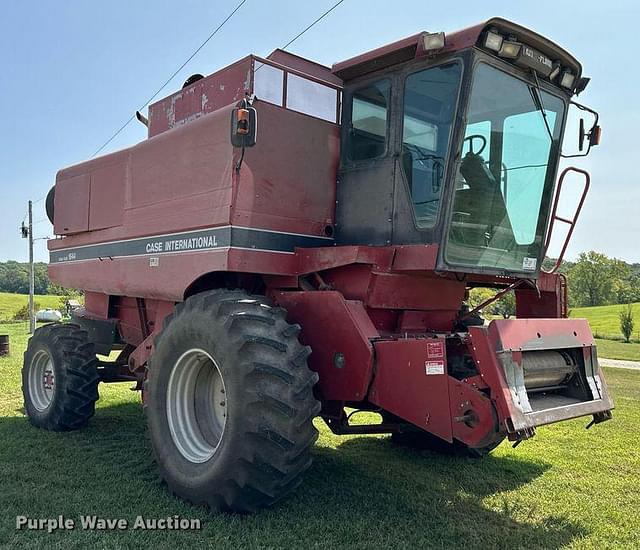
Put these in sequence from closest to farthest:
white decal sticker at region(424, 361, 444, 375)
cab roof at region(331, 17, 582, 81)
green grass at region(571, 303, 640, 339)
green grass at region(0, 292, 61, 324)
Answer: white decal sticker at region(424, 361, 444, 375) → cab roof at region(331, 17, 582, 81) → green grass at region(571, 303, 640, 339) → green grass at region(0, 292, 61, 324)

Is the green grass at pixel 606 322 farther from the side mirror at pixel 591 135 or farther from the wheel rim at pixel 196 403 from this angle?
the wheel rim at pixel 196 403

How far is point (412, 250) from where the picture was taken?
4.34m

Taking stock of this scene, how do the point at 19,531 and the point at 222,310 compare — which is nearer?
the point at 19,531

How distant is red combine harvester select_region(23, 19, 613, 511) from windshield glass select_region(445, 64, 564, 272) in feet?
0.05

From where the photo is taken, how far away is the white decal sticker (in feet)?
12.2

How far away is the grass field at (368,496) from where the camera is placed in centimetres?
362

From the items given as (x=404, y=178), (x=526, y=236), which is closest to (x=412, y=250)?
(x=404, y=178)

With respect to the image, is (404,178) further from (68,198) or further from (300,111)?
(68,198)

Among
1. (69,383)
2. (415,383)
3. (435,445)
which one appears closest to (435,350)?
(415,383)

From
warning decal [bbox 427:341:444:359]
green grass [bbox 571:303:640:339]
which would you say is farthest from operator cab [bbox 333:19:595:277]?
green grass [bbox 571:303:640:339]

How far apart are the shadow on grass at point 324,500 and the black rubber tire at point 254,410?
0.20 m

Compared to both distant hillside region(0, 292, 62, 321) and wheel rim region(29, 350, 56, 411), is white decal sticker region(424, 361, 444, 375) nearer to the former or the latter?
wheel rim region(29, 350, 56, 411)

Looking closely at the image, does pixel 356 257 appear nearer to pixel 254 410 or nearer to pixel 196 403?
pixel 254 410

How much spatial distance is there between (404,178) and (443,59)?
0.88 metres
